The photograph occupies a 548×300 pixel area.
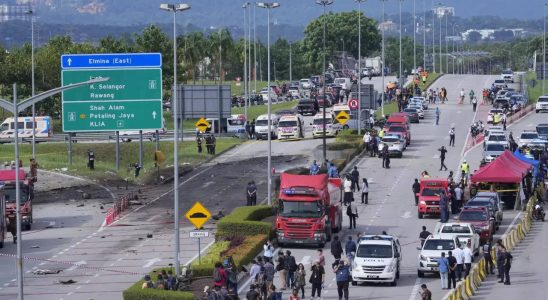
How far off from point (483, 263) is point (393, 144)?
37213mm

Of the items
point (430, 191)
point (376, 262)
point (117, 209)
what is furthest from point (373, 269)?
point (117, 209)

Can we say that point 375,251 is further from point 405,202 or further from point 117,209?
point 117,209

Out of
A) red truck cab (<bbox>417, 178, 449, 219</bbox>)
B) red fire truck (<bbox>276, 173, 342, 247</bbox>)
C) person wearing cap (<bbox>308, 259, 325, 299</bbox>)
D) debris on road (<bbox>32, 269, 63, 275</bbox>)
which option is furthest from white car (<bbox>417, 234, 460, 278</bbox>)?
red truck cab (<bbox>417, 178, 449, 219</bbox>)

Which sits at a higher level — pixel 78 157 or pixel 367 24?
pixel 367 24

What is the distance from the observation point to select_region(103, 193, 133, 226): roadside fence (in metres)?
63.9

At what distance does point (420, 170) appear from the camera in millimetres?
80000

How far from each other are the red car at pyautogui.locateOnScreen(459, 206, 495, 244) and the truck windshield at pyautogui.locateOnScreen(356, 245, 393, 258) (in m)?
9.33

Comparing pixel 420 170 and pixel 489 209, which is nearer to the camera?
pixel 489 209

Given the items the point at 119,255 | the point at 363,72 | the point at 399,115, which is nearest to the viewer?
the point at 119,255

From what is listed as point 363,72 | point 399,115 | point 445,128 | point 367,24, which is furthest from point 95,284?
point 367,24

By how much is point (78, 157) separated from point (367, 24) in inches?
4440

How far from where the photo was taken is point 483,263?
48875mm

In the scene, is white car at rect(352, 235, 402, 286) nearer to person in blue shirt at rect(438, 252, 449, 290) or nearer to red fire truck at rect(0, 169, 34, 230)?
person in blue shirt at rect(438, 252, 449, 290)

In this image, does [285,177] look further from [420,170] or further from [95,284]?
[420,170]
